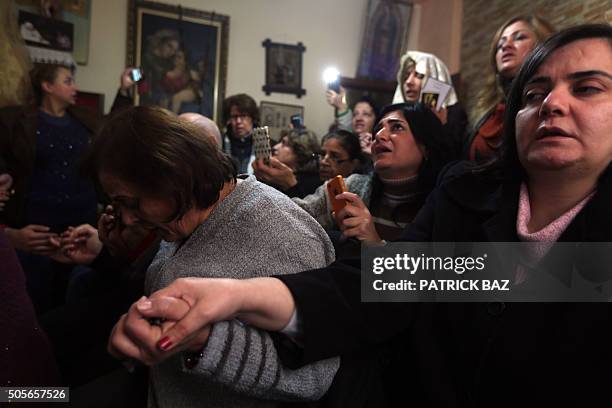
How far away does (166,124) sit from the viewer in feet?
3.34

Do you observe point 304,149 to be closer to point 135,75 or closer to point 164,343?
point 135,75

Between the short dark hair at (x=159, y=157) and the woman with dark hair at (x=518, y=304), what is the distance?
0.32 meters

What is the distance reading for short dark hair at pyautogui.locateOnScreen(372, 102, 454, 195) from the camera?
1.94m

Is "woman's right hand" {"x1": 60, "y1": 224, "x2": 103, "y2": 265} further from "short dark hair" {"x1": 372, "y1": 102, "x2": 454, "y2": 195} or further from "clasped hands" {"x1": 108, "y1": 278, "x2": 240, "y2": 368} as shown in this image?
"short dark hair" {"x1": 372, "y1": 102, "x2": 454, "y2": 195}

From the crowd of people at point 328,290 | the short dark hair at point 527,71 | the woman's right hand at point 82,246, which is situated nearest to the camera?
the crowd of people at point 328,290

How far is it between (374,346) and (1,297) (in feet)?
2.61

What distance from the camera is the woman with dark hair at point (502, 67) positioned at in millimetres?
2090

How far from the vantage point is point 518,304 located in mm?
871

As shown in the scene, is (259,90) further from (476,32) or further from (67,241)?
(67,241)

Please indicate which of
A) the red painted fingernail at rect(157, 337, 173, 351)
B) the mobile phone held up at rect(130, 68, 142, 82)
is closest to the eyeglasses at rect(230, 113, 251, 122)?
the mobile phone held up at rect(130, 68, 142, 82)

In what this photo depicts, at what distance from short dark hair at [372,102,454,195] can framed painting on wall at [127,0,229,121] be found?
302 centimetres

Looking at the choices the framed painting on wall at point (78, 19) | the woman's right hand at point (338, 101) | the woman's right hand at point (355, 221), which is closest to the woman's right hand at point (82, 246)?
the woman's right hand at point (355, 221)

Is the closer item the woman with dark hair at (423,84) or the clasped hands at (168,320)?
the clasped hands at (168,320)

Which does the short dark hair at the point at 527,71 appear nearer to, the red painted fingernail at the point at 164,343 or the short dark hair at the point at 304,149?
the red painted fingernail at the point at 164,343
